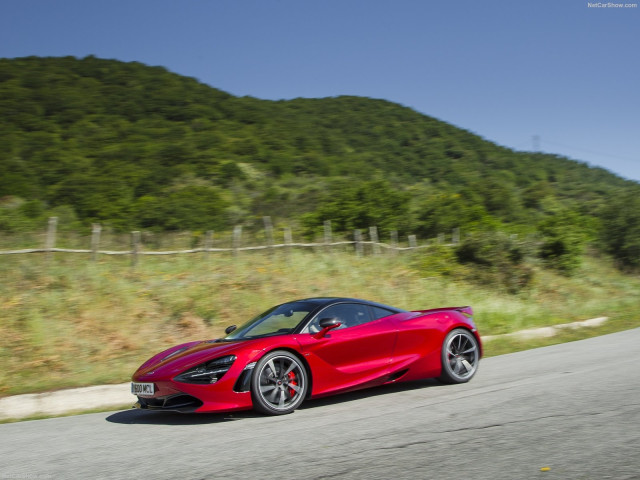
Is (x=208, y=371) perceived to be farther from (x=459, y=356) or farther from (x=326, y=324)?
(x=459, y=356)

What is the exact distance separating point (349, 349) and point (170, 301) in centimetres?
771

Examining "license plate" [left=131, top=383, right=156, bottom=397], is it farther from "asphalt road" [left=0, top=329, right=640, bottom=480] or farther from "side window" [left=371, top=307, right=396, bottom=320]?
"side window" [left=371, top=307, right=396, bottom=320]

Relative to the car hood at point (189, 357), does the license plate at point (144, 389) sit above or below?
below

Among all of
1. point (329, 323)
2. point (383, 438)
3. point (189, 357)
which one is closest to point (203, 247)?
point (189, 357)

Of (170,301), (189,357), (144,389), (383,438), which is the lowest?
(383,438)

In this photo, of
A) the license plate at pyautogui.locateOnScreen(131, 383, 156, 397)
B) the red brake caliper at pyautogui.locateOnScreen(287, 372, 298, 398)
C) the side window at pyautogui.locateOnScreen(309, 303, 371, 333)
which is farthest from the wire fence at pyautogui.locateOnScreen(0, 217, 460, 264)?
the red brake caliper at pyautogui.locateOnScreen(287, 372, 298, 398)

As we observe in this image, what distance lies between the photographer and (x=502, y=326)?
49.5ft

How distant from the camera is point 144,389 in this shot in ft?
20.9

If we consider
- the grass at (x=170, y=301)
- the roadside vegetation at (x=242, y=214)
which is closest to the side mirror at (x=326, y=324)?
the grass at (x=170, y=301)

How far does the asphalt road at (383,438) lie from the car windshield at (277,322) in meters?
0.90

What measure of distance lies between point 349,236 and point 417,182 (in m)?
31.1

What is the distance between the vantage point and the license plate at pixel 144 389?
20.5 feet

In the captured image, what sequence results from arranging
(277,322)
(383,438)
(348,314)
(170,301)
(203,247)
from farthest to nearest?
(203,247), (170,301), (348,314), (277,322), (383,438)

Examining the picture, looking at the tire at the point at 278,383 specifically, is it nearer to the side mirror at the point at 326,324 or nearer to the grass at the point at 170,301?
the side mirror at the point at 326,324
